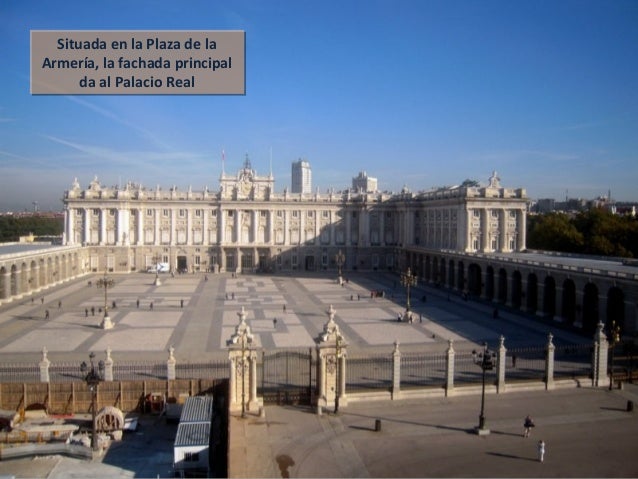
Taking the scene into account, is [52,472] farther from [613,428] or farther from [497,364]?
[613,428]

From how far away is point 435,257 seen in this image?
68375 mm

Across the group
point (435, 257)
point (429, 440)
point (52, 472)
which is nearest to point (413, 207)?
point (435, 257)

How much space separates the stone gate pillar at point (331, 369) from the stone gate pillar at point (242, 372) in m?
2.50

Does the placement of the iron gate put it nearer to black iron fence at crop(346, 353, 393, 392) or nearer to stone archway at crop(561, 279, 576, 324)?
black iron fence at crop(346, 353, 393, 392)

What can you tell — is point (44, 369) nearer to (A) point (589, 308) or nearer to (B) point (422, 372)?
(B) point (422, 372)

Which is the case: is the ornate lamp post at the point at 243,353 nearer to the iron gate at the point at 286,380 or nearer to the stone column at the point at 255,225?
the iron gate at the point at 286,380

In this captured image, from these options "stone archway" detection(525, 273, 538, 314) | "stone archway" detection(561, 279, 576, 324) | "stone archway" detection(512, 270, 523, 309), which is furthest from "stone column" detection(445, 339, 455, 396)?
"stone archway" detection(512, 270, 523, 309)

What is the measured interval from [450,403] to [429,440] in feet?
13.0

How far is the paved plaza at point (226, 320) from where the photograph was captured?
3450 cm

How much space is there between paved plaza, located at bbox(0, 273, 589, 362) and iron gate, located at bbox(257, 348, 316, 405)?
11.5ft

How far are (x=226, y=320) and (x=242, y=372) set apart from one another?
2150 centimetres

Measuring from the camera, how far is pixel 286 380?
25578mm

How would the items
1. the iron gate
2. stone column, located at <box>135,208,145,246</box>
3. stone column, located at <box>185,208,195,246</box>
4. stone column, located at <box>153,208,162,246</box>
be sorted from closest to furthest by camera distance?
the iron gate → stone column, located at <box>135,208,145,246</box> → stone column, located at <box>153,208,162,246</box> → stone column, located at <box>185,208,195,246</box>

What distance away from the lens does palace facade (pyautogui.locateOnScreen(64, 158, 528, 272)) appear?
78250 millimetres
